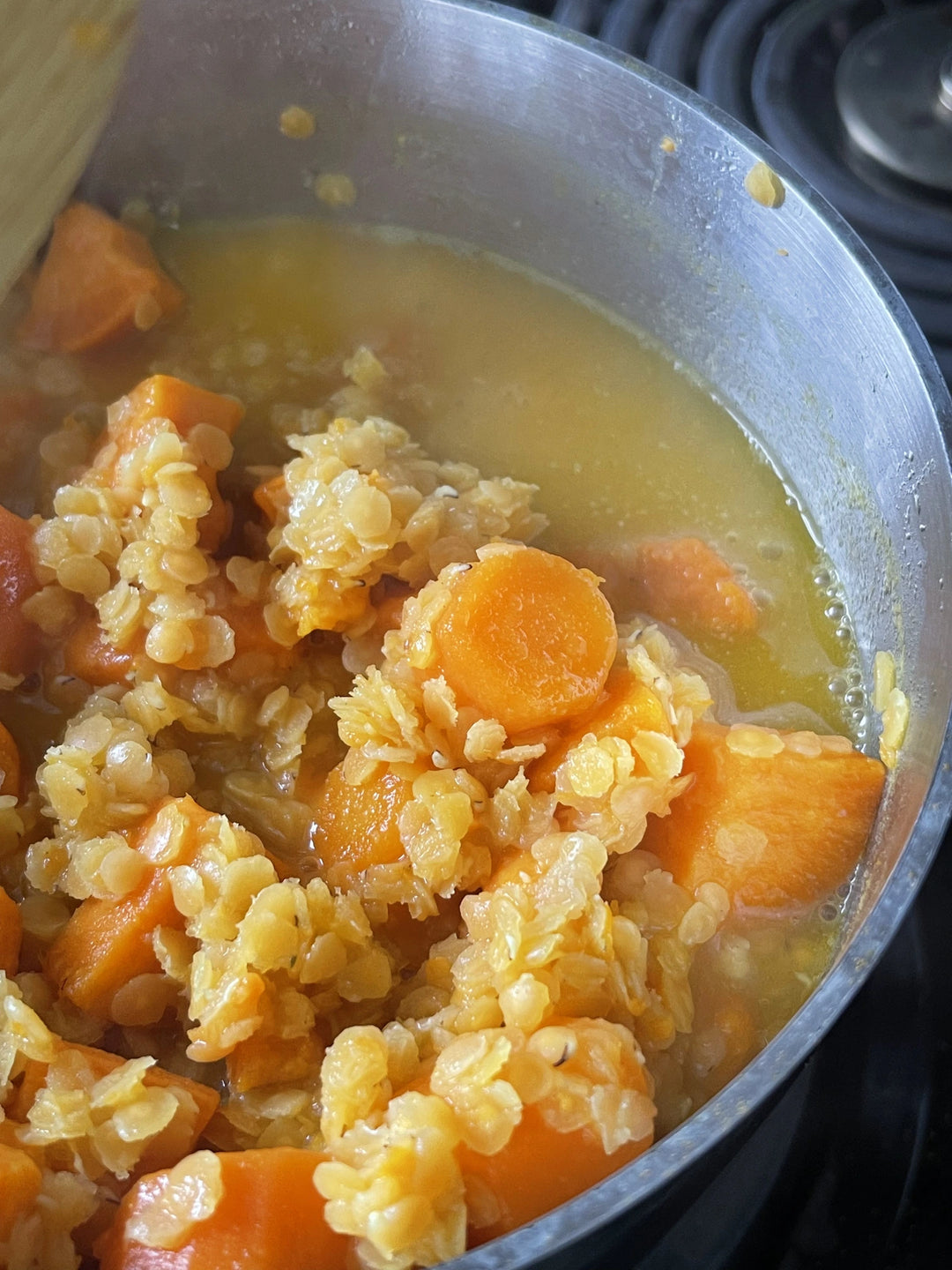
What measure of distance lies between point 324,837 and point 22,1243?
542 mm

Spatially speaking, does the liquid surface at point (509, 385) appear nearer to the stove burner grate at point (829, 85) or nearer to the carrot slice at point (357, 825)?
the stove burner grate at point (829, 85)

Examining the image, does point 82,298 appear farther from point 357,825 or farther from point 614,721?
point 614,721

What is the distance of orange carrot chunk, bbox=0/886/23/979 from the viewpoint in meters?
1.36

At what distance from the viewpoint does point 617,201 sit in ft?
6.29

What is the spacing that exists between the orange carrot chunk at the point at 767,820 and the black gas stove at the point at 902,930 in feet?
0.57

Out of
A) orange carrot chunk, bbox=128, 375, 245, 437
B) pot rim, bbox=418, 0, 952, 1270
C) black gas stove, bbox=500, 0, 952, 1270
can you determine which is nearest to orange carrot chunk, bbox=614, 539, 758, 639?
black gas stove, bbox=500, 0, 952, 1270

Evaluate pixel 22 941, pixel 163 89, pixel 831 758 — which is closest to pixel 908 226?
pixel 831 758

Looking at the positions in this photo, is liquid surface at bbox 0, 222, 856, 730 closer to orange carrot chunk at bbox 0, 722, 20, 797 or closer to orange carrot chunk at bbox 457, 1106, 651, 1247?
orange carrot chunk at bbox 0, 722, 20, 797

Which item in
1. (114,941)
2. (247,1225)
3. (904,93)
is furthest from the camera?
(904,93)

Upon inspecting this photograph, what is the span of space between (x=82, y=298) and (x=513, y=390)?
2.32 feet

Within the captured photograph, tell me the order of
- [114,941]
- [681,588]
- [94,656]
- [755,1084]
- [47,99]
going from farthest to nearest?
[47,99] < [681,588] < [94,656] < [114,941] < [755,1084]

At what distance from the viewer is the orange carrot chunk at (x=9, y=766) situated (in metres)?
1.53

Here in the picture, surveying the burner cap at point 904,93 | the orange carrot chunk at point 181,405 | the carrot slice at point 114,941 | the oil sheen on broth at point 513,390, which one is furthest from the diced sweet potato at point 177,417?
the burner cap at point 904,93

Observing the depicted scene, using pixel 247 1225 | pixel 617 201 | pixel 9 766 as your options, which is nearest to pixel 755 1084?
pixel 247 1225
